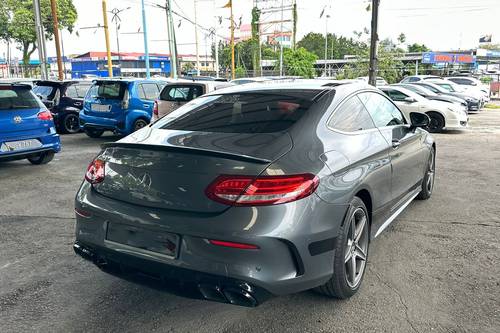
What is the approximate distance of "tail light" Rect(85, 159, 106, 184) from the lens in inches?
116

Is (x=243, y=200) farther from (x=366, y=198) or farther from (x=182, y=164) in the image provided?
Answer: (x=366, y=198)

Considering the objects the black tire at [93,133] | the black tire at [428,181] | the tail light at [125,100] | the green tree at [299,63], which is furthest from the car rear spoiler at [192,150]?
the green tree at [299,63]

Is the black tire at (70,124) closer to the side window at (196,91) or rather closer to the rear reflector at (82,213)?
the side window at (196,91)

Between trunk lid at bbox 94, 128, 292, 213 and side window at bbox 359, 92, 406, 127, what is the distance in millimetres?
1430

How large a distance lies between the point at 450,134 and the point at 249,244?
12.0 meters

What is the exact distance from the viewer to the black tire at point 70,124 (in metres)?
12.8

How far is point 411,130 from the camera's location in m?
4.61

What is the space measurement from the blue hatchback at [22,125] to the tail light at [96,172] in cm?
489

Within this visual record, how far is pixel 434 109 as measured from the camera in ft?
42.5

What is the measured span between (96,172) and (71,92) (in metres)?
11.0

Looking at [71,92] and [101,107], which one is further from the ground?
[71,92]

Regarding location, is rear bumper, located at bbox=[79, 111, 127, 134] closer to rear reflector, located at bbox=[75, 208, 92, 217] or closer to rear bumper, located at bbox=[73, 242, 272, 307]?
rear reflector, located at bbox=[75, 208, 92, 217]

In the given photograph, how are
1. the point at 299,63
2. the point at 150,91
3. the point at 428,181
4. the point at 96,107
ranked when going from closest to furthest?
the point at 428,181
the point at 96,107
the point at 150,91
the point at 299,63

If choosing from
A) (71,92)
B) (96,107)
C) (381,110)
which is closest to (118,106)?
(96,107)
